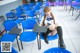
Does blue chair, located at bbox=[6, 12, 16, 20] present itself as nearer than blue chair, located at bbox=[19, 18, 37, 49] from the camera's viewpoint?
No

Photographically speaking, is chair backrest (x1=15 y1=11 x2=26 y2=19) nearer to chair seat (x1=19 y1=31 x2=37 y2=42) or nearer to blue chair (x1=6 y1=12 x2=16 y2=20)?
blue chair (x1=6 y1=12 x2=16 y2=20)

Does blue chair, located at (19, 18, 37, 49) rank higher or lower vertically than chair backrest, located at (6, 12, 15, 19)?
higher

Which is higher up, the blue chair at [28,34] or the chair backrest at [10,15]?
the blue chair at [28,34]

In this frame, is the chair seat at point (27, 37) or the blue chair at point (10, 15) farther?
the blue chair at point (10, 15)

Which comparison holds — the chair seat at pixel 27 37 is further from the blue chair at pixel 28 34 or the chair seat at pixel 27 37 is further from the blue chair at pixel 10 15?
the blue chair at pixel 10 15

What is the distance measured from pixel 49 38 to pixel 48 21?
41cm

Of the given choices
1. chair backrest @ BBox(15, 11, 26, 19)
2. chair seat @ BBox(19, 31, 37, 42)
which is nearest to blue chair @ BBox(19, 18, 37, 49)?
chair seat @ BBox(19, 31, 37, 42)

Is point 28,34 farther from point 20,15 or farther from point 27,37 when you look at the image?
point 20,15

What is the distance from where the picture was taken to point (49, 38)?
2.74m

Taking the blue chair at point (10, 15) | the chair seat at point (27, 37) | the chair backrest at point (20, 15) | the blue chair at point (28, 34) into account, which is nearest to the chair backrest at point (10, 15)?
the blue chair at point (10, 15)

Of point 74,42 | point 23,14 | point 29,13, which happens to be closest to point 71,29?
point 74,42

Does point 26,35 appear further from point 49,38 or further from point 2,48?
point 2,48

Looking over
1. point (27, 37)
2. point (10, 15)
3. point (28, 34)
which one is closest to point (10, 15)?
point (10, 15)

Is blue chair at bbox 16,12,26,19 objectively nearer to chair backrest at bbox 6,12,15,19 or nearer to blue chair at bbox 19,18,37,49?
chair backrest at bbox 6,12,15,19
